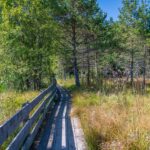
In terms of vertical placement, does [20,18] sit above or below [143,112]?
above

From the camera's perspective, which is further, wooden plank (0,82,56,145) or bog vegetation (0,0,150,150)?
bog vegetation (0,0,150,150)

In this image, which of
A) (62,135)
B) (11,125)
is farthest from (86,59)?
(11,125)

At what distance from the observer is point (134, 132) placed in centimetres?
579

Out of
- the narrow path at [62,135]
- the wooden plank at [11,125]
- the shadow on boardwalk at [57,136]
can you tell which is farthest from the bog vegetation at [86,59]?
the wooden plank at [11,125]

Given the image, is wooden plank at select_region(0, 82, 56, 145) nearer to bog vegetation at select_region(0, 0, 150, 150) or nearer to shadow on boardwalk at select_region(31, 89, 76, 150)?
shadow on boardwalk at select_region(31, 89, 76, 150)

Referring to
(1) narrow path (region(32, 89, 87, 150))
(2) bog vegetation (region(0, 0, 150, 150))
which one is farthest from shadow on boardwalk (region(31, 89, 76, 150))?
(2) bog vegetation (region(0, 0, 150, 150))

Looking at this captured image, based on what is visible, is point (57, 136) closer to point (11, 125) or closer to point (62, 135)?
point (62, 135)

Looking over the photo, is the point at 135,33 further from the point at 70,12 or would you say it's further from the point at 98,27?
the point at 70,12

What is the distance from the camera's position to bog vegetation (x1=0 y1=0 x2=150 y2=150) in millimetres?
6781

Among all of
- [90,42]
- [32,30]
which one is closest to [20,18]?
[32,30]

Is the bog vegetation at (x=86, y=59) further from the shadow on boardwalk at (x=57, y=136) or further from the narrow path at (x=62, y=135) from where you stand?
the shadow on boardwalk at (x=57, y=136)

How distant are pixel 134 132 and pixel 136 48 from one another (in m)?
32.9

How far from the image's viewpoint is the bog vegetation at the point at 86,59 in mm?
6781

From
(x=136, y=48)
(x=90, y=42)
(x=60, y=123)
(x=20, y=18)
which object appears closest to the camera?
(x=60, y=123)
